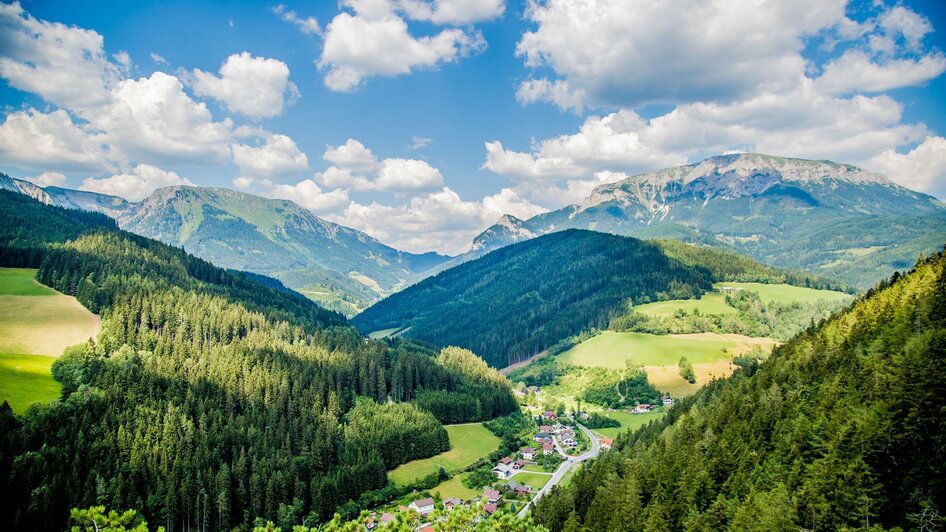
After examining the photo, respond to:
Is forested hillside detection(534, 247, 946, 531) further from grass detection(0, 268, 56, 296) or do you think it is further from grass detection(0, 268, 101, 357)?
grass detection(0, 268, 56, 296)

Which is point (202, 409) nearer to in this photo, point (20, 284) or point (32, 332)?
point (32, 332)

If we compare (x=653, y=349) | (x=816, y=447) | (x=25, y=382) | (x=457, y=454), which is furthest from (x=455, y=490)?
(x=653, y=349)

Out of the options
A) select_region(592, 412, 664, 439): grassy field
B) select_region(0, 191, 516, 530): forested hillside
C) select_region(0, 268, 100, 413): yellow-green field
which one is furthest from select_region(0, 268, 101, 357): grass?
select_region(592, 412, 664, 439): grassy field

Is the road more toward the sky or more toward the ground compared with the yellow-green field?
more toward the ground

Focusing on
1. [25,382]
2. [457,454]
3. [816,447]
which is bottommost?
[457,454]

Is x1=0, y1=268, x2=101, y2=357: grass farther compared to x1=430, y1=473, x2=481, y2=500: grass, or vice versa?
x1=0, y1=268, x2=101, y2=357: grass

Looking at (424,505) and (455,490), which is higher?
(424,505)

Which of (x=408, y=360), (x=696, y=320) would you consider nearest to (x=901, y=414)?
(x=408, y=360)
